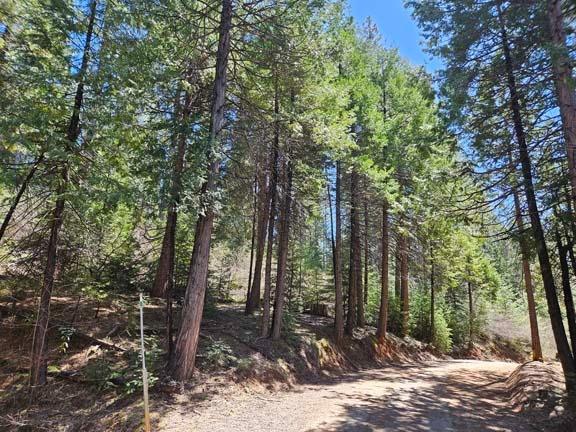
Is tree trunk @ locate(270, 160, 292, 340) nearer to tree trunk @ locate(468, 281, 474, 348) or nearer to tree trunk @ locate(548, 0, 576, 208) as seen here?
tree trunk @ locate(548, 0, 576, 208)

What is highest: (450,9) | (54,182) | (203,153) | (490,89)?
(450,9)

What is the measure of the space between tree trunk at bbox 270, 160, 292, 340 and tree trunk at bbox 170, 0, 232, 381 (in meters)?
3.89

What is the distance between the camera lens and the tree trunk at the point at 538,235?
795cm

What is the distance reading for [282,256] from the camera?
12.3 metres

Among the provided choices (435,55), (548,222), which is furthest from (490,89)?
(548,222)

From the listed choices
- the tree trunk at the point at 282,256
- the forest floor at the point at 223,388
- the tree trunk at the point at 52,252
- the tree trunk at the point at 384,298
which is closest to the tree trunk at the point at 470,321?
the tree trunk at the point at 384,298

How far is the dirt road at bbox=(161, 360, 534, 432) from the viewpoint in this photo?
6477mm

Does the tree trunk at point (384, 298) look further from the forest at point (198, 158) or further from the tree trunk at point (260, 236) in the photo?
the tree trunk at point (260, 236)

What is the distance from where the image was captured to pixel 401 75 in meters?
17.6

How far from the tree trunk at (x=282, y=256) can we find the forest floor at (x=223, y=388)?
2.01 ft

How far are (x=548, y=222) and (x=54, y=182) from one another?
1046 centimetres

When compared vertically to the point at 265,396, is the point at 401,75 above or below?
above

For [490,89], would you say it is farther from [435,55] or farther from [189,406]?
[189,406]

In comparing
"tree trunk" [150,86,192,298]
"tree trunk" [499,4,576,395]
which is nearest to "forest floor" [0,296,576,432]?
"tree trunk" [499,4,576,395]
